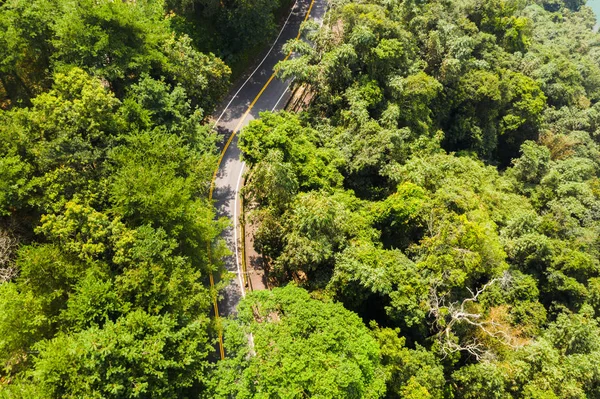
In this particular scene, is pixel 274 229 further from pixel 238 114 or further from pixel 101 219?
pixel 238 114

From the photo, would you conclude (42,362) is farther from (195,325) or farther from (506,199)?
(506,199)

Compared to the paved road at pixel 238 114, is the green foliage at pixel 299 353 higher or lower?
lower

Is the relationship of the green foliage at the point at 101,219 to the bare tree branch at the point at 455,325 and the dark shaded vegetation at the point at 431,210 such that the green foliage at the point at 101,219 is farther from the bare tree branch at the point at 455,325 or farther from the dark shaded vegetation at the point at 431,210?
the bare tree branch at the point at 455,325

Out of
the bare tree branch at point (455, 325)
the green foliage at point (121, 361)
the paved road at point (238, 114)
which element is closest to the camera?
the green foliage at point (121, 361)

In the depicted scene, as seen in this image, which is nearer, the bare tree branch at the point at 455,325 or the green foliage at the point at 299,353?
the green foliage at the point at 299,353

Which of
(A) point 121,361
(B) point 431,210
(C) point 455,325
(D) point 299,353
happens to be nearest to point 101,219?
(A) point 121,361

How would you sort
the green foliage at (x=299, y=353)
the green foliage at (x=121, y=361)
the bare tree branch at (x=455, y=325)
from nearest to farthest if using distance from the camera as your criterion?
the green foliage at (x=121, y=361) < the green foliage at (x=299, y=353) < the bare tree branch at (x=455, y=325)

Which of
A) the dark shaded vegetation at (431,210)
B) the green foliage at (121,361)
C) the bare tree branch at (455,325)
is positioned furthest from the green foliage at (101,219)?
the bare tree branch at (455,325)

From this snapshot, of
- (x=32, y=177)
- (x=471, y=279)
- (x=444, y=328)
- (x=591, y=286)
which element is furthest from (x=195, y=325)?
(x=591, y=286)

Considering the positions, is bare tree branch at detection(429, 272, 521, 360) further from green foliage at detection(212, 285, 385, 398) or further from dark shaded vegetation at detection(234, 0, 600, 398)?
green foliage at detection(212, 285, 385, 398)
